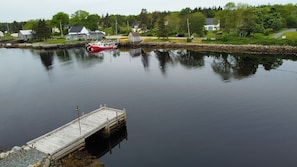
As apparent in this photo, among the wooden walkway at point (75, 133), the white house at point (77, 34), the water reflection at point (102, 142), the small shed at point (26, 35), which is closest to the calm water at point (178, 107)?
the water reflection at point (102, 142)

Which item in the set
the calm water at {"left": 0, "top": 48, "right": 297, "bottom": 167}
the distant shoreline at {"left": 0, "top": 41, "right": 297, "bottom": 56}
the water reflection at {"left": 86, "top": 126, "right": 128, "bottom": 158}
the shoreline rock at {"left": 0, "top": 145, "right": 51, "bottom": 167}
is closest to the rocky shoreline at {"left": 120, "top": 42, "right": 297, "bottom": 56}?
the distant shoreline at {"left": 0, "top": 41, "right": 297, "bottom": 56}

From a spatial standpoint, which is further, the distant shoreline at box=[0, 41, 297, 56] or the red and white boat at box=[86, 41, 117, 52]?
the red and white boat at box=[86, 41, 117, 52]

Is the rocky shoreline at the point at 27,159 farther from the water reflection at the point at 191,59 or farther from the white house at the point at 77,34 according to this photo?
the white house at the point at 77,34

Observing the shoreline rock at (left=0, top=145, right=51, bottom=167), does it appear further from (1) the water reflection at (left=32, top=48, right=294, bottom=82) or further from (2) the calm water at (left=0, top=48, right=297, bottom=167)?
(1) the water reflection at (left=32, top=48, right=294, bottom=82)

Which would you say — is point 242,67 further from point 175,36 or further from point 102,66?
point 175,36

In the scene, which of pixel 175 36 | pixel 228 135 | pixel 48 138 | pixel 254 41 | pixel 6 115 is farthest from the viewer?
pixel 175 36

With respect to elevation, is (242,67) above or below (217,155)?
above

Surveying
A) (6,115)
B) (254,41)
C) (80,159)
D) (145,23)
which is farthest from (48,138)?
(145,23)
